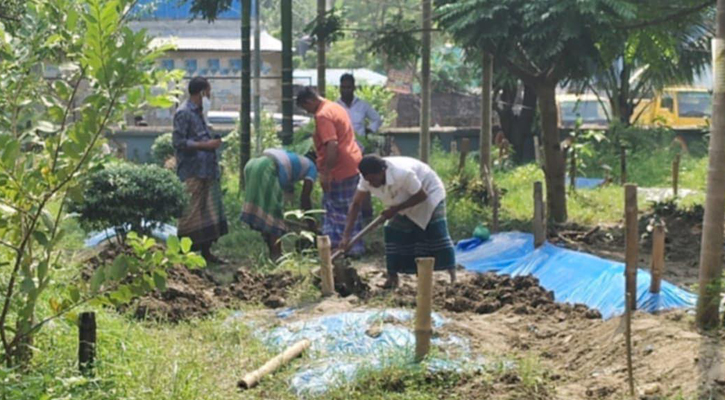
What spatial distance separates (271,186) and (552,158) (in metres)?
4.21

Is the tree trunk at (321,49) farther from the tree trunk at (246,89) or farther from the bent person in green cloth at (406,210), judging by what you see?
the bent person in green cloth at (406,210)

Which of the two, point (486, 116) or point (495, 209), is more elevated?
point (486, 116)

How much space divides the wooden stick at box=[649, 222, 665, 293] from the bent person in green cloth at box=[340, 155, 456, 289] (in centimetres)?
210

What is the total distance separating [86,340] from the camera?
18.9 ft

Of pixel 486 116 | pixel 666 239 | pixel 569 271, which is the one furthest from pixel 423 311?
pixel 486 116

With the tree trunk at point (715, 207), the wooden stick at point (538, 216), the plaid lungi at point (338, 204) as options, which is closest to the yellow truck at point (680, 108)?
the wooden stick at point (538, 216)

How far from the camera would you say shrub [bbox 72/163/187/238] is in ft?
33.6

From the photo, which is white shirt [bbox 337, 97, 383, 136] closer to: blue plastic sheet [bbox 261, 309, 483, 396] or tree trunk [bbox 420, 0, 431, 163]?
tree trunk [bbox 420, 0, 431, 163]

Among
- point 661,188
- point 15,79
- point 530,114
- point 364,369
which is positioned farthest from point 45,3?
point 530,114

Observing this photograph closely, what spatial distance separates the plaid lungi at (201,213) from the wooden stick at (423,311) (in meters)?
4.54

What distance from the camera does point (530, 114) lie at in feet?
78.3

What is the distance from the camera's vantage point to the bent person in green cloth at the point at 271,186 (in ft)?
35.1

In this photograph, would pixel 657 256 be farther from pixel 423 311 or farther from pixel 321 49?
pixel 321 49

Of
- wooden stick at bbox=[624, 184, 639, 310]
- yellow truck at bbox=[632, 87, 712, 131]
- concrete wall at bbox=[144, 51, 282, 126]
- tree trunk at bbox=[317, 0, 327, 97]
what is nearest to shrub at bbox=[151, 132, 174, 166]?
tree trunk at bbox=[317, 0, 327, 97]
